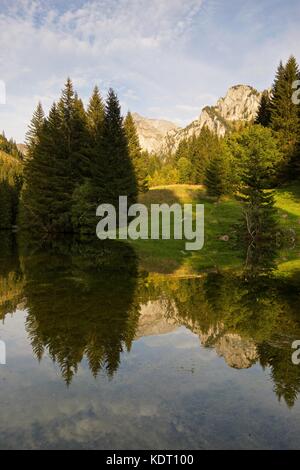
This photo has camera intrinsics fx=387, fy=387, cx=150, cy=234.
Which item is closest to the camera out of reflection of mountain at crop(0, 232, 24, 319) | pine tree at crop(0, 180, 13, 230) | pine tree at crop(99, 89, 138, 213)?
reflection of mountain at crop(0, 232, 24, 319)

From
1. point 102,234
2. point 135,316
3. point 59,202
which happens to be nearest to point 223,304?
point 135,316

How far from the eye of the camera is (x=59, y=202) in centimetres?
4956

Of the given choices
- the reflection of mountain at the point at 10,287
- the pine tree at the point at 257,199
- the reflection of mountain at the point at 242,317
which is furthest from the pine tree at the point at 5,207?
the reflection of mountain at the point at 242,317

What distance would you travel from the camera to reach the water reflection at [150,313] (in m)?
8.46

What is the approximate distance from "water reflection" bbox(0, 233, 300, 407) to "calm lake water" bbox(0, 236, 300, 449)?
0.04 meters

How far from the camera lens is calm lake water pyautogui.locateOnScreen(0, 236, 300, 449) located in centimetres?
562

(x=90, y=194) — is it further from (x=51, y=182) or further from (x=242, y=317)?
(x=242, y=317)

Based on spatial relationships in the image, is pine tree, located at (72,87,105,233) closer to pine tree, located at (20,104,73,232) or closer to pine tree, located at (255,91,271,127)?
pine tree, located at (20,104,73,232)

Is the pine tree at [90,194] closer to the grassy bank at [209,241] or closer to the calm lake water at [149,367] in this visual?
the grassy bank at [209,241]

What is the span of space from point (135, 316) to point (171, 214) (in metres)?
42.3

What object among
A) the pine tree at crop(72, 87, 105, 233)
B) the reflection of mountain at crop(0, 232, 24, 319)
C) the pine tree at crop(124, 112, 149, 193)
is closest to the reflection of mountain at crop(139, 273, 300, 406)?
the reflection of mountain at crop(0, 232, 24, 319)

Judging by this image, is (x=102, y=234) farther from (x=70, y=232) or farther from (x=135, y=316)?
(x=135, y=316)

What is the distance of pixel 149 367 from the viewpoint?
8.16 m

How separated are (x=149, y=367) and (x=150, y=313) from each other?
3.72m
